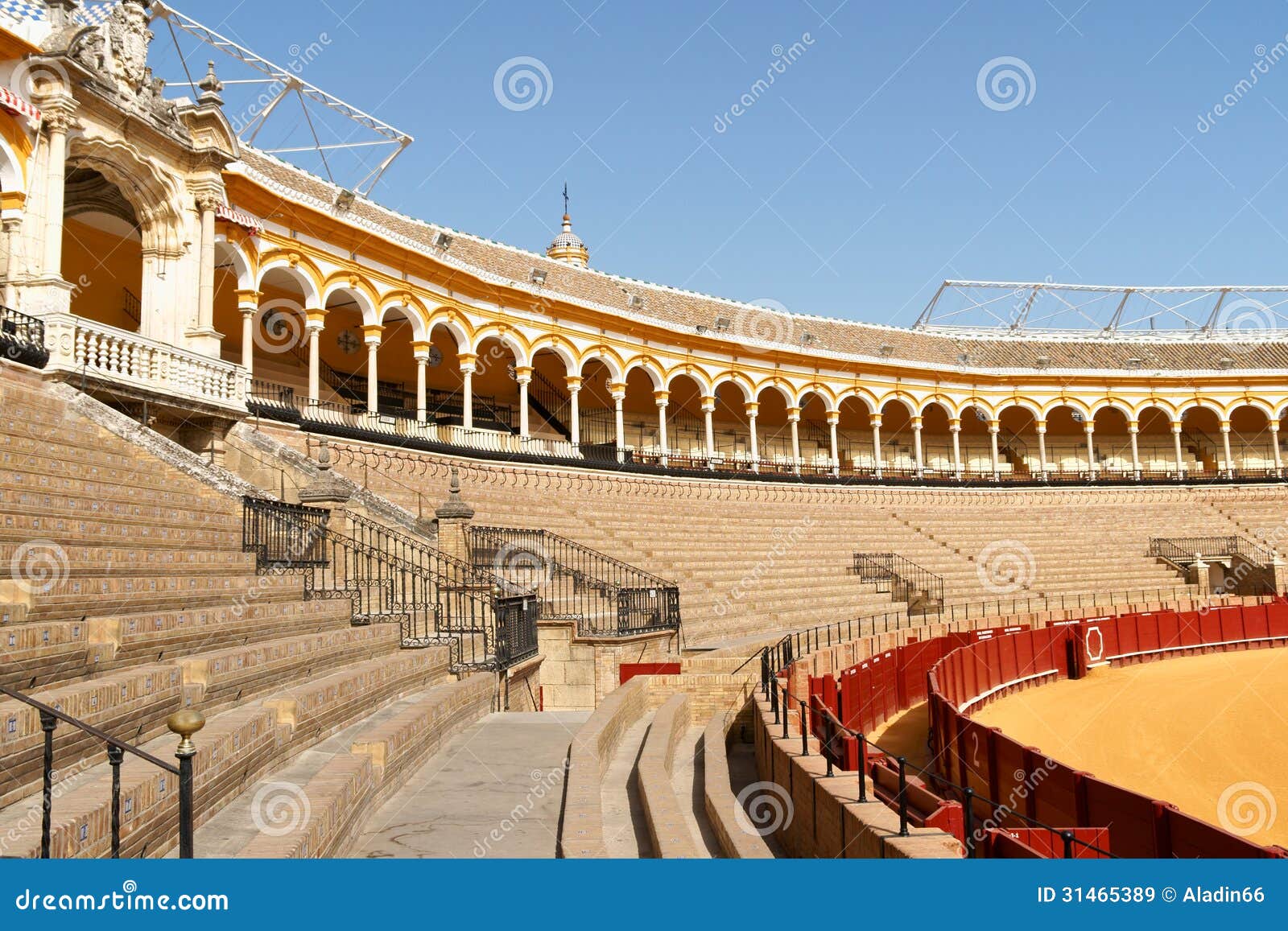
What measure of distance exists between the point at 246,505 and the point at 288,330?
18.2 m

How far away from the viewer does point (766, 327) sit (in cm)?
4012

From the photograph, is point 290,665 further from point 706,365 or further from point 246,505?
point 706,365

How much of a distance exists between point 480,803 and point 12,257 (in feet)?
36.8

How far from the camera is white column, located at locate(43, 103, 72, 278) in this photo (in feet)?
45.0

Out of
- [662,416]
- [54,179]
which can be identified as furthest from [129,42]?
[662,416]

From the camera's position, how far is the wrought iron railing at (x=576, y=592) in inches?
597

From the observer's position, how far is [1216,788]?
35.7 feet

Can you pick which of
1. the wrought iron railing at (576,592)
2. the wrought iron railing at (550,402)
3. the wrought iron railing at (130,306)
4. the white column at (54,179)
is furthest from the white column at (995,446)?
the white column at (54,179)

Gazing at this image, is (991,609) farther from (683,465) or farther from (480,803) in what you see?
(480,803)

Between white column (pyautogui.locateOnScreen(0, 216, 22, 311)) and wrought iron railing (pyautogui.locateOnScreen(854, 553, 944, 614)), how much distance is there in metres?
19.1

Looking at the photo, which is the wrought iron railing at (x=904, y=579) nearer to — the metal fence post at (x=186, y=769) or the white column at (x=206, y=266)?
the white column at (x=206, y=266)

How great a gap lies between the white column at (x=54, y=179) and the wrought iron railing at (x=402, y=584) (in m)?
5.64

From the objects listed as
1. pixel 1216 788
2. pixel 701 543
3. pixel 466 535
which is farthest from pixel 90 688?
pixel 701 543

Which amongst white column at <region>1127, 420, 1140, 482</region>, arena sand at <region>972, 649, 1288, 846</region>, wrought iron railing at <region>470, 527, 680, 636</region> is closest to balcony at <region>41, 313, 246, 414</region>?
wrought iron railing at <region>470, 527, 680, 636</region>
